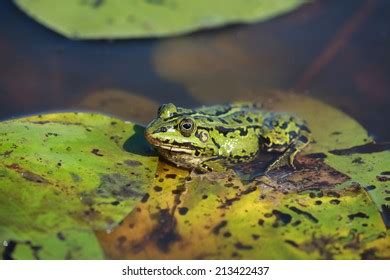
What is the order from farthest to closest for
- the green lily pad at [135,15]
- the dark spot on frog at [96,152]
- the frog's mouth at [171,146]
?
the green lily pad at [135,15] → the frog's mouth at [171,146] → the dark spot on frog at [96,152]

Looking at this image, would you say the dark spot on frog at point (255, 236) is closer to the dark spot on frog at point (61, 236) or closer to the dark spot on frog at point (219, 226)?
→ the dark spot on frog at point (219, 226)

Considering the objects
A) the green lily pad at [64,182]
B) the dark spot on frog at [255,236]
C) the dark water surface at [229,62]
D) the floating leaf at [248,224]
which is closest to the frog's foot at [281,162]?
the floating leaf at [248,224]

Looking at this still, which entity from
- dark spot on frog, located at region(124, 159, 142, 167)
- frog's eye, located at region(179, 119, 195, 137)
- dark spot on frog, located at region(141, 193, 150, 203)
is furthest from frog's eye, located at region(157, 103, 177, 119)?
dark spot on frog, located at region(141, 193, 150, 203)

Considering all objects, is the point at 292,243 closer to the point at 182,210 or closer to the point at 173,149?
the point at 182,210

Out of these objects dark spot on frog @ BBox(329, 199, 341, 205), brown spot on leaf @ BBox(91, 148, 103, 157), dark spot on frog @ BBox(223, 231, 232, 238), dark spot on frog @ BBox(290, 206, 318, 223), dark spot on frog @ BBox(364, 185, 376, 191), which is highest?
brown spot on leaf @ BBox(91, 148, 103, 157)

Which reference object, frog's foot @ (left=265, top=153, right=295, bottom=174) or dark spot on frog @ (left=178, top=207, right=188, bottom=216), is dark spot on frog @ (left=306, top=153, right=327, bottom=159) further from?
dark spot on frog @ (left=178, top=207, right=188, bottom=216)

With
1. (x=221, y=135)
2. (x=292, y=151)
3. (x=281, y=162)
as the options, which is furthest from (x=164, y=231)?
(x=292, y=151)
